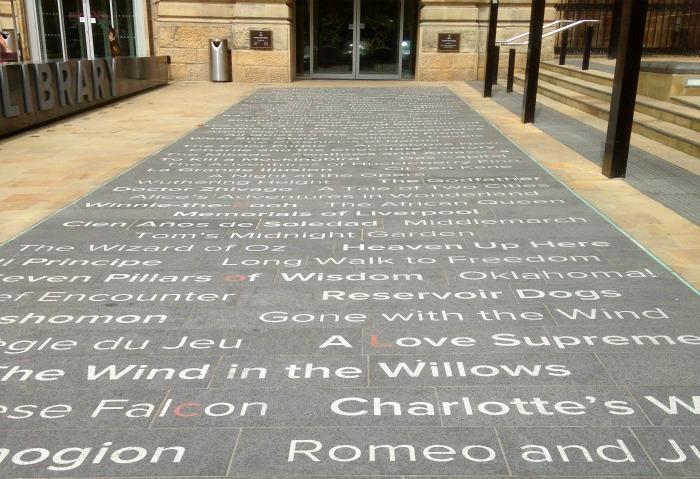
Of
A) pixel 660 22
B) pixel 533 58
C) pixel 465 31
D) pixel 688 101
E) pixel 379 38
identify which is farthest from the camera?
pixel 660 22

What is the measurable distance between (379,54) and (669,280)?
64.3 ft

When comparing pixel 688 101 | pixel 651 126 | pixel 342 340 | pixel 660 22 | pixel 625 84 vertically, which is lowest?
pixel 342 340

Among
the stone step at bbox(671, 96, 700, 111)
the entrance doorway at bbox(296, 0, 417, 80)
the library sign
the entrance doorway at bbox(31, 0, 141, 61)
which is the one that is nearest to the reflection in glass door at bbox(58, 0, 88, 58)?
the entrance doorway at bbox(31, 0, 141, 61)

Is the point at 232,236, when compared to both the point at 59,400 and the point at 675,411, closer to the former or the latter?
the point at 59,400

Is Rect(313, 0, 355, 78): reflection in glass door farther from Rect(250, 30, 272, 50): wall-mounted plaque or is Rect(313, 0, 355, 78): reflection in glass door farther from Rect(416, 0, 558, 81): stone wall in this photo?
Rect(416, 0, 558, 81): stone wall

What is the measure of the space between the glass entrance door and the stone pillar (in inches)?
73.9

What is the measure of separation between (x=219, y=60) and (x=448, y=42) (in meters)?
6.98

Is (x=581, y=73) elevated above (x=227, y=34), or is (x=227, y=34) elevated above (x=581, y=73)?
(x=227, y=34)

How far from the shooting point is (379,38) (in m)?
23.2

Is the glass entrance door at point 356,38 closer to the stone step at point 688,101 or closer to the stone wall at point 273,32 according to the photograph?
the stone wall at point 273,32

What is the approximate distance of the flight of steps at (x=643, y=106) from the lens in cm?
993

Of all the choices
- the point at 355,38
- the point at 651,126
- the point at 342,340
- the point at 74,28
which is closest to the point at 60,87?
the point at 74,28

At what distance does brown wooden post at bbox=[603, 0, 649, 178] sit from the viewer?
7673 millimetres

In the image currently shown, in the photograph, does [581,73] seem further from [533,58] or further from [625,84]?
[625,84]
